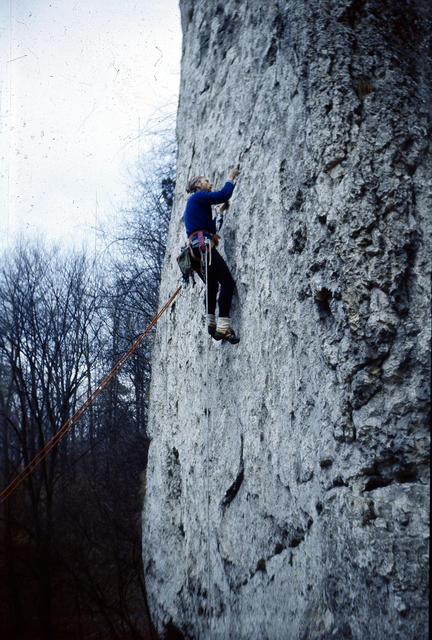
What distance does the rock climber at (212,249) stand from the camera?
4.63 metres

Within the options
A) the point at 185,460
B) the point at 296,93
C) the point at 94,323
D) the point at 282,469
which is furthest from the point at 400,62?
the point at 94,323

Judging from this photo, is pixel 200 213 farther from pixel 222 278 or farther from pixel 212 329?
pixel 212 329

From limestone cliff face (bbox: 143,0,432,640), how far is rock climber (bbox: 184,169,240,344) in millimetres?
122

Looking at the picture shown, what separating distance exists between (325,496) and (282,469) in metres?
0.58

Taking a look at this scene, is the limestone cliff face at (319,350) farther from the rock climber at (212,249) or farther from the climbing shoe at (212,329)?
the climbing shoe at (212,329)

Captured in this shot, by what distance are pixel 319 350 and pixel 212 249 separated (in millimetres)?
1758

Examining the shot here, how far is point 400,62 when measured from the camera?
373 cm

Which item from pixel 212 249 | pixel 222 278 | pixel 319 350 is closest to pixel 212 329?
pixel 222 278

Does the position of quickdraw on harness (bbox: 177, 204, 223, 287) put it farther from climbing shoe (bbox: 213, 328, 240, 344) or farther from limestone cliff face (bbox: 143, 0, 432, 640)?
climbing shoe (bbox: 213, 328, 240, 344)

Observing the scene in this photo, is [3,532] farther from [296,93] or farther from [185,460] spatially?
[296,93]

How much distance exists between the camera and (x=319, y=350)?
134 inches

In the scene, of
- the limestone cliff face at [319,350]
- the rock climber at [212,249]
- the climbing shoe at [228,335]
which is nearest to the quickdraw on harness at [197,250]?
the rock climber at [212,249]

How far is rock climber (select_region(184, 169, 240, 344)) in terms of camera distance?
463cm

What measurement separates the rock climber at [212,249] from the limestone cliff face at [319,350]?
0.12 metres
